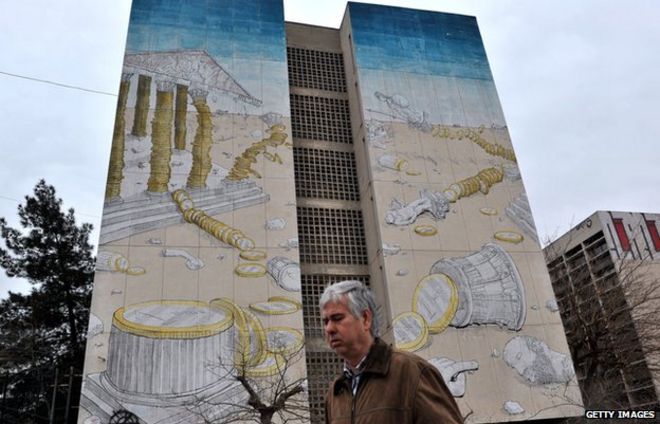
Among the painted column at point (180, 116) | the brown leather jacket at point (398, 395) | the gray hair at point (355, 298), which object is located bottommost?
the brown leather jacket at point (398, 395)

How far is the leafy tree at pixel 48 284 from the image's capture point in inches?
951

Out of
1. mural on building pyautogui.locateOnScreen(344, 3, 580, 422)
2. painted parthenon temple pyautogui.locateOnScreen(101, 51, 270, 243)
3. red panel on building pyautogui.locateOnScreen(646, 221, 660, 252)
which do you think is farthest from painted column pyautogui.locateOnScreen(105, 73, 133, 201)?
red panel on building pyautogui.locateOnScreen(646, 221, 660, 252)

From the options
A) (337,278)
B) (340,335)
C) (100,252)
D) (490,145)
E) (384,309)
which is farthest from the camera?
(490,145)

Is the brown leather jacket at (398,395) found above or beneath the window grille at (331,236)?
beneath

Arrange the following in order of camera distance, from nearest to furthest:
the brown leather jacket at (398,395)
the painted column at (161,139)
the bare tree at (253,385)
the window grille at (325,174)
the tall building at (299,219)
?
the brown leather jacket at (398,395) < the bare tree at (253,385) < the tall building at (299,219) < the painted column at (161,139) < the window grille at (325,174)

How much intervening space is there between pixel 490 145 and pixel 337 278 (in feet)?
34.2

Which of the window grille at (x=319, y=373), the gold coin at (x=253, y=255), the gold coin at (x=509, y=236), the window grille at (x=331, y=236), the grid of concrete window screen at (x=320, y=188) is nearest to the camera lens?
the window grille at (x=319, y=373)

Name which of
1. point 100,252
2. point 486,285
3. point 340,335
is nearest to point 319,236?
point 486,285

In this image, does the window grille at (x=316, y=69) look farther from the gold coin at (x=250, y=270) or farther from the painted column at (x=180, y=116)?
the gold coin at (x=250, y=270)

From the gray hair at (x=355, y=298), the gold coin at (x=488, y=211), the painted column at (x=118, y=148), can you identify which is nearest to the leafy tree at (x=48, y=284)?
the painted column at (x=118, y=148)

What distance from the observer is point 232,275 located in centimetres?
2017

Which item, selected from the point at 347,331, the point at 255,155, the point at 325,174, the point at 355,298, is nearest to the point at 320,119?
the point at 325,174

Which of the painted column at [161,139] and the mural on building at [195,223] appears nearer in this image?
the mural on building at [195,223]

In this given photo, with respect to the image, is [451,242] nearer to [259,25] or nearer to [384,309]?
[384,309]
